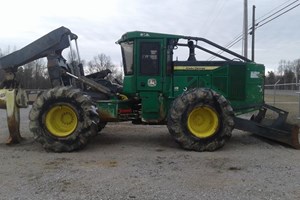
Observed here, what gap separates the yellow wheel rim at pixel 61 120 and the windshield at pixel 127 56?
192cm

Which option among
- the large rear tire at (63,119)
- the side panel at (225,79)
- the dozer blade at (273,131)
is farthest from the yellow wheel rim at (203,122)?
the large rear tire at (63,119)

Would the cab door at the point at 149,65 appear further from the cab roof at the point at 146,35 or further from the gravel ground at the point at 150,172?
the gravel ground at the point at 150,172

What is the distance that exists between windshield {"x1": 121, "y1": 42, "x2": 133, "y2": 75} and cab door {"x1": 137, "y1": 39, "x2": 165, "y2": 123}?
0.29m

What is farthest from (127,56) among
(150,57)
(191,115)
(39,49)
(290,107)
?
(290,107)

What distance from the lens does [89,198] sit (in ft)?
19.6

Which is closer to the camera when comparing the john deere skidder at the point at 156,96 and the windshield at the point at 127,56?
the john deere skidder at the point at 156,96

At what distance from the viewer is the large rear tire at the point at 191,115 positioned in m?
9.77

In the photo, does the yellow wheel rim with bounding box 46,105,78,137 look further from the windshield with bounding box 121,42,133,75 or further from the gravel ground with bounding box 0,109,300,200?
the windshield with bounding box 121,42,133,75

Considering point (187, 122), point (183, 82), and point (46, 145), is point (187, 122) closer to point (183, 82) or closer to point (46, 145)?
point (183, 82)

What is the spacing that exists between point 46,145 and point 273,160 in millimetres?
5228

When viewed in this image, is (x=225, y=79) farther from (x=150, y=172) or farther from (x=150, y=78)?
(x=150, y=172)

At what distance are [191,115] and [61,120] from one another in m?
3.22

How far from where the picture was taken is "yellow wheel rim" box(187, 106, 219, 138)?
991 cm

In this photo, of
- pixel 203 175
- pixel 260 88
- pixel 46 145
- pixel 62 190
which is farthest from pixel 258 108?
pixel 62 190
